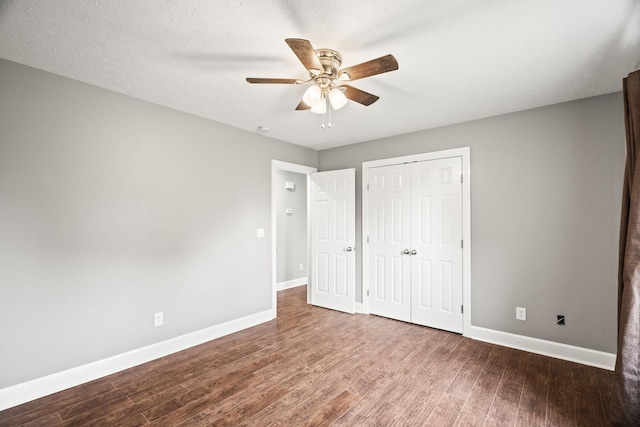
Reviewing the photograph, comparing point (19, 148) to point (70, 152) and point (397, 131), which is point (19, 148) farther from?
point (397, 131)

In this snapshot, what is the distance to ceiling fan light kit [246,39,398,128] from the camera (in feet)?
5.57

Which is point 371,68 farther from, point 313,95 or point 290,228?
point 290,228

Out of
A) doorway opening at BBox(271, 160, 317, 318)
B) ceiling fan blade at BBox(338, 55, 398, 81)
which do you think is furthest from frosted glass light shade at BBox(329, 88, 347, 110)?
doorway opening at BBox(271, 160, 317, 318)

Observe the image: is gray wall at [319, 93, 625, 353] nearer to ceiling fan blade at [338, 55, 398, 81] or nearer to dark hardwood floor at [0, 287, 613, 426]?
dark hardwood floor at [0, 287, 613, 426]

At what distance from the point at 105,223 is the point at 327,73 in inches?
93.3

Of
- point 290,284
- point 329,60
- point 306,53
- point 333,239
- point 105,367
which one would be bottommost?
point 290,284

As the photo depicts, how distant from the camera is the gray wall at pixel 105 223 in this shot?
2244mm

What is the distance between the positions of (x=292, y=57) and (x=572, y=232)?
10.2ft

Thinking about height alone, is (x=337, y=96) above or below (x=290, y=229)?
above

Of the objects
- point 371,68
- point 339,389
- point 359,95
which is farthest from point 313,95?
point 339,389

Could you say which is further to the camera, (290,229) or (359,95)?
(290,229)

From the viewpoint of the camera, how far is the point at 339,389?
2.38 m

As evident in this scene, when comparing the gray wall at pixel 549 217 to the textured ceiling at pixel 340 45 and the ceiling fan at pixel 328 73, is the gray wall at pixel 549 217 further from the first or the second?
the ceiling fan at pixel 328 73

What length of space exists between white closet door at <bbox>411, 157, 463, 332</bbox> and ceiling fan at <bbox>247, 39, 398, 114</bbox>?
6.21 ft
